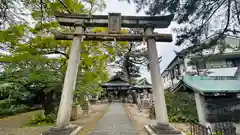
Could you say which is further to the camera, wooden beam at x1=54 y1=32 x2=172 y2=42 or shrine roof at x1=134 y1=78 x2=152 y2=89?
shrine roof at x1=134 y1=78 x2=152 y2=89

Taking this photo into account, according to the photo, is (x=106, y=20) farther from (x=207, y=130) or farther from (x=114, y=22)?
(x=207, y=130)

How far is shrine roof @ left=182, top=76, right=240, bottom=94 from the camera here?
720 cm

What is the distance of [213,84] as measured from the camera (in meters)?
8.05

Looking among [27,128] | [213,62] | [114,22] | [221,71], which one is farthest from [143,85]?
[27,128]

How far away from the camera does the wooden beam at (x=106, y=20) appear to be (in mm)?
6050

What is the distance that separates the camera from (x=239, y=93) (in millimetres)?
7215

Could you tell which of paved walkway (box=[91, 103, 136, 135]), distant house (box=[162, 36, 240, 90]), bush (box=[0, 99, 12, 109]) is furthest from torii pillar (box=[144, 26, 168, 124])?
bush (box=[0, 99, 12, 109])

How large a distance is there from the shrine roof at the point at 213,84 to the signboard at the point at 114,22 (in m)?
5.25

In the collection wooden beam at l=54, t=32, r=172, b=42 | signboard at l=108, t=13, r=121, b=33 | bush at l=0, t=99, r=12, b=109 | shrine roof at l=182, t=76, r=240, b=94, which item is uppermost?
signboard at l=108, t=13, r=121, b=33

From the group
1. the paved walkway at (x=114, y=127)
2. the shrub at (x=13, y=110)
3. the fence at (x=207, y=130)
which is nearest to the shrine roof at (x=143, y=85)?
the paved walkway at (x=114, y=127)

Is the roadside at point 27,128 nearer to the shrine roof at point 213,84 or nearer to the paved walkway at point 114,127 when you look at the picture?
the paved walkway at point 114,127

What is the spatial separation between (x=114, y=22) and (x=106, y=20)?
412 millimetres

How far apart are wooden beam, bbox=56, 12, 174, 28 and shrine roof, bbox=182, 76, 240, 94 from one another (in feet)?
12.9

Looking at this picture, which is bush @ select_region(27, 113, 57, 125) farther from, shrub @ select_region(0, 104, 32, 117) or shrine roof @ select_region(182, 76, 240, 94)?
shrine roof @ select_region(182, 76, 240, 94)
